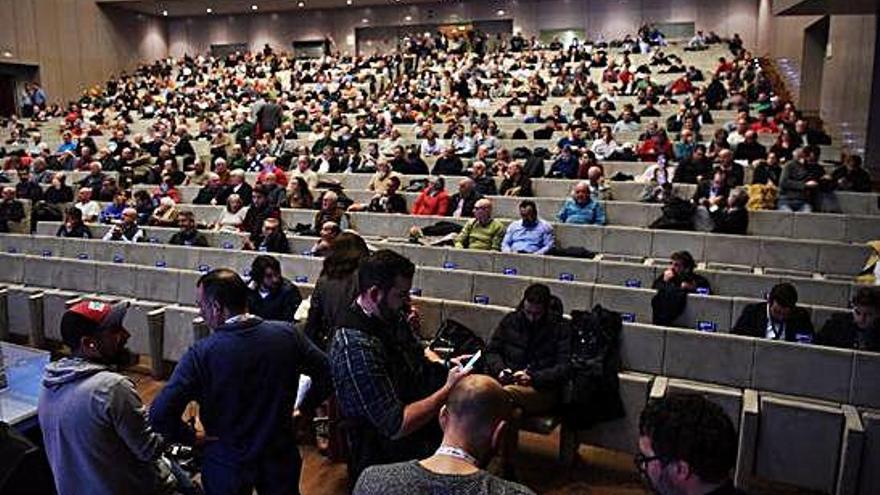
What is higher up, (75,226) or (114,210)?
(114,210)

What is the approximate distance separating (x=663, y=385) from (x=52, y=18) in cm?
2297

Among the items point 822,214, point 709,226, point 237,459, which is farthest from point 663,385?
point 822,214

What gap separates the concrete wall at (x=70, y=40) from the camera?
786 inches

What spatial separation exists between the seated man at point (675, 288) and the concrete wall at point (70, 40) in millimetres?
20822

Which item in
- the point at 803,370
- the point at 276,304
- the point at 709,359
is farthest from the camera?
the point at 276,304

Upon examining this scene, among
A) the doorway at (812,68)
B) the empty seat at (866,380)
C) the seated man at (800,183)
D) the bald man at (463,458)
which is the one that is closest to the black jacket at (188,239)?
the empty seat at (866,380)

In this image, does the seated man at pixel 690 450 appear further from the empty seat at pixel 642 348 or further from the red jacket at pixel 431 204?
the red jacket at pixel 431 204

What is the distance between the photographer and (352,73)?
61.8ft

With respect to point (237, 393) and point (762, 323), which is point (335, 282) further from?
point (762, 323)

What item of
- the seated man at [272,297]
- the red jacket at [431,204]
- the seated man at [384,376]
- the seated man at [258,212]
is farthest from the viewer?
the red jacket at [431,204]

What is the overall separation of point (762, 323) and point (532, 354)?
61.2 inches

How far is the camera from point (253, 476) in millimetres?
2104

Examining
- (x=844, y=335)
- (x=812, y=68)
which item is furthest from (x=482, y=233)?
(x=812, y=68)

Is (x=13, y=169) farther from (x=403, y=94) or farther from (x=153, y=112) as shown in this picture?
(x=403, y=94)
